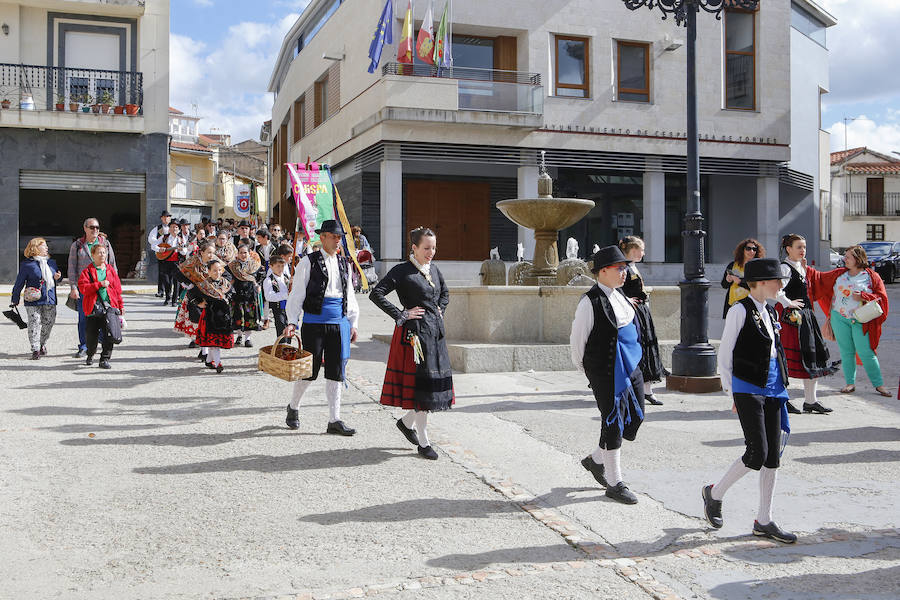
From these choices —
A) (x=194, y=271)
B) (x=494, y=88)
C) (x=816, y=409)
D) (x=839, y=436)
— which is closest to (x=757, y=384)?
(x=839, y=436)

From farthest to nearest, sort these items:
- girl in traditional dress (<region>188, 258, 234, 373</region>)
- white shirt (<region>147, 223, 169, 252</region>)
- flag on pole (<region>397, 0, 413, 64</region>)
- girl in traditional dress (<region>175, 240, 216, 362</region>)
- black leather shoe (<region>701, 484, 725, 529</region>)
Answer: flag on pole (<region>397, 0, 413, 64</region>), white shirt (<region>147, 223, 169, 252</region>), girl in traditional dress (<region>175, 240, 216, 362</region>), girl in traditional dress (<region>188, 258, 234, 373</region>), black leather shoe (<region>701, 484, 725, 529</region>)

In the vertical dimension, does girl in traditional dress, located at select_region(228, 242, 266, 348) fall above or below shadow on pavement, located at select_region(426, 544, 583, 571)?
above

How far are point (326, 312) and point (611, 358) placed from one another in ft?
8.90

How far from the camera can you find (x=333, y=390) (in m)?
7.02

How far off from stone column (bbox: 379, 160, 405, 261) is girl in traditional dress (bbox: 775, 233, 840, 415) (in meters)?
17.5

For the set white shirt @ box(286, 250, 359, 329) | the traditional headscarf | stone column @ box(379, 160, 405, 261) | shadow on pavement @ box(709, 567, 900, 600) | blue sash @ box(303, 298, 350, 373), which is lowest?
shadow on pavement @ box(709, 567, 900, 600)

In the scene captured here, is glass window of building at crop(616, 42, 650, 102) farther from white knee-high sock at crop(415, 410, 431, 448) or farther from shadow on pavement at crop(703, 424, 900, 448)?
white knee-high sock at crop(415, 410, 431, 448)

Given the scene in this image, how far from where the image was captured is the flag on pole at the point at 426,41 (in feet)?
79.2

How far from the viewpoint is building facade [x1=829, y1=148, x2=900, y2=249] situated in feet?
181

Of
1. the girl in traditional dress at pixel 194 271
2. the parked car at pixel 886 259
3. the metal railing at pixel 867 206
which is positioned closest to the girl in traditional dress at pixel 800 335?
the girl in traditional dress at pixel 194 271

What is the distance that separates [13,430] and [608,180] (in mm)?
23365

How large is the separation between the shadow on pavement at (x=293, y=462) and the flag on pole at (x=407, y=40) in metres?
19.4

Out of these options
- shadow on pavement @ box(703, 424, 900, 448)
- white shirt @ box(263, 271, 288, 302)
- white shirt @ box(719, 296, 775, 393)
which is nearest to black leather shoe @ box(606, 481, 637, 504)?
white shirt @ box(719, 296, 775, 393)

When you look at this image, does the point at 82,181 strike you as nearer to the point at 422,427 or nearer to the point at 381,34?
the point at 381,34
